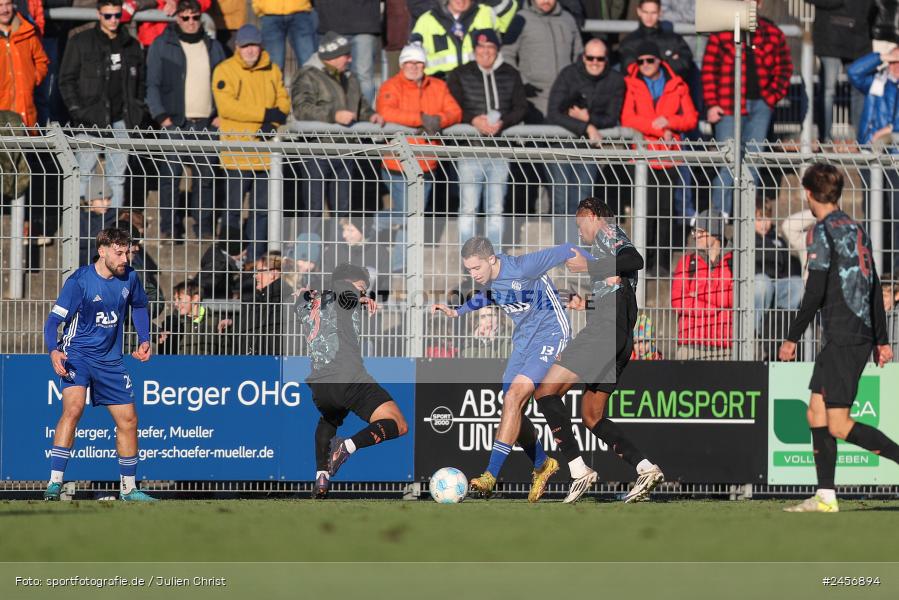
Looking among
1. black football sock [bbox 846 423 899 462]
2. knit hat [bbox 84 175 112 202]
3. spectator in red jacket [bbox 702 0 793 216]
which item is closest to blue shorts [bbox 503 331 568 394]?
black football sock [bbox 846 423 899 462]

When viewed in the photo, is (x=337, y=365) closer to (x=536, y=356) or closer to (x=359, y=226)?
(x=359, y=226)

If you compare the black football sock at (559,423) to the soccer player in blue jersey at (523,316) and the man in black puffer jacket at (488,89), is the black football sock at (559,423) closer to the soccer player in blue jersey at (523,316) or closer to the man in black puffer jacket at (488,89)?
the soccer player in blue jersey at (523,316)

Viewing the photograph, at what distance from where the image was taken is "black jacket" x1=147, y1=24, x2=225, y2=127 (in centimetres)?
1673

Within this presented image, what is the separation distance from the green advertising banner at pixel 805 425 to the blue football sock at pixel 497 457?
3.13 m

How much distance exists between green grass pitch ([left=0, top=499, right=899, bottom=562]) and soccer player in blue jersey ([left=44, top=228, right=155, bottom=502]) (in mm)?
1076

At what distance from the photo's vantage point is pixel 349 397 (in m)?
13.2

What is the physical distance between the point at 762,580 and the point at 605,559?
99 centimetres

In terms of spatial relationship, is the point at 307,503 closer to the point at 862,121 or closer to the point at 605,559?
the point at 605,559

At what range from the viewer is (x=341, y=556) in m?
7.68

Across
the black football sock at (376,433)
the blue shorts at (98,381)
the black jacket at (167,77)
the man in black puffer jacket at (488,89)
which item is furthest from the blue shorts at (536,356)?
the black jacket at (167,77)

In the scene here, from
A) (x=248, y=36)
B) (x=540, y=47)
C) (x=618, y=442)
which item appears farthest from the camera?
(x=540, y=47)

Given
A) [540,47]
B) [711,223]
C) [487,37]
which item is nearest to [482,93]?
[487,37]

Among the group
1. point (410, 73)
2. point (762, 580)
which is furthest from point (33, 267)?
point (762, 580)

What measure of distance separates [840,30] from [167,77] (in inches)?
326
